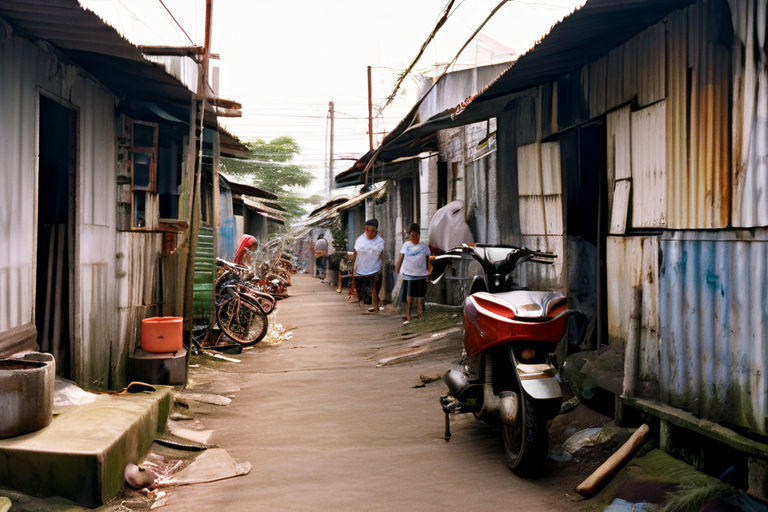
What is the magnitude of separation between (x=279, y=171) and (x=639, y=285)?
43.6 m

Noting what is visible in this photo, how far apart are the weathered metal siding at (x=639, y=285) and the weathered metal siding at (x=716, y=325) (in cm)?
23

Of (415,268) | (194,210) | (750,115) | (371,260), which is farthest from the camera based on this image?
(371,260)

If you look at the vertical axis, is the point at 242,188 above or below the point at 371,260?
above

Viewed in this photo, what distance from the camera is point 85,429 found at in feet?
13.3

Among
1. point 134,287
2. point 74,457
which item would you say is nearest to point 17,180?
point 74,457

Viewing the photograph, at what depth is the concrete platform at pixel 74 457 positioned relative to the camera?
3606mm

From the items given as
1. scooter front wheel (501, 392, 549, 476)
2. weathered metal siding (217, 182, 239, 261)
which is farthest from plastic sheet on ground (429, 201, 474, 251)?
weathered metal siding (217, 182, 239, 261)

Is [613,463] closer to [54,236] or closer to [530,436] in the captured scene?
[530,436]

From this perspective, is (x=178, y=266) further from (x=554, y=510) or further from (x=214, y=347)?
(x=554, y=510)

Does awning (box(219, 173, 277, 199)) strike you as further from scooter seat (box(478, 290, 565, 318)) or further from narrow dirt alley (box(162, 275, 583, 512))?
scooter seat (box(478, 290, 565, 318))

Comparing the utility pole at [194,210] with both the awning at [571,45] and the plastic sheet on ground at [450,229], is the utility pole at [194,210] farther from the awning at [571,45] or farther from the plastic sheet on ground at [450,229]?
the plastic sheet on ground at [450,229]

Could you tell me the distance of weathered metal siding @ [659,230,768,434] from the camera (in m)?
Answer: 3.42

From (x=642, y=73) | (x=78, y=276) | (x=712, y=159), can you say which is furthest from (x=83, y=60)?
(x=712, y=159)

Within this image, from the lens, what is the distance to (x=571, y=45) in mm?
5012
